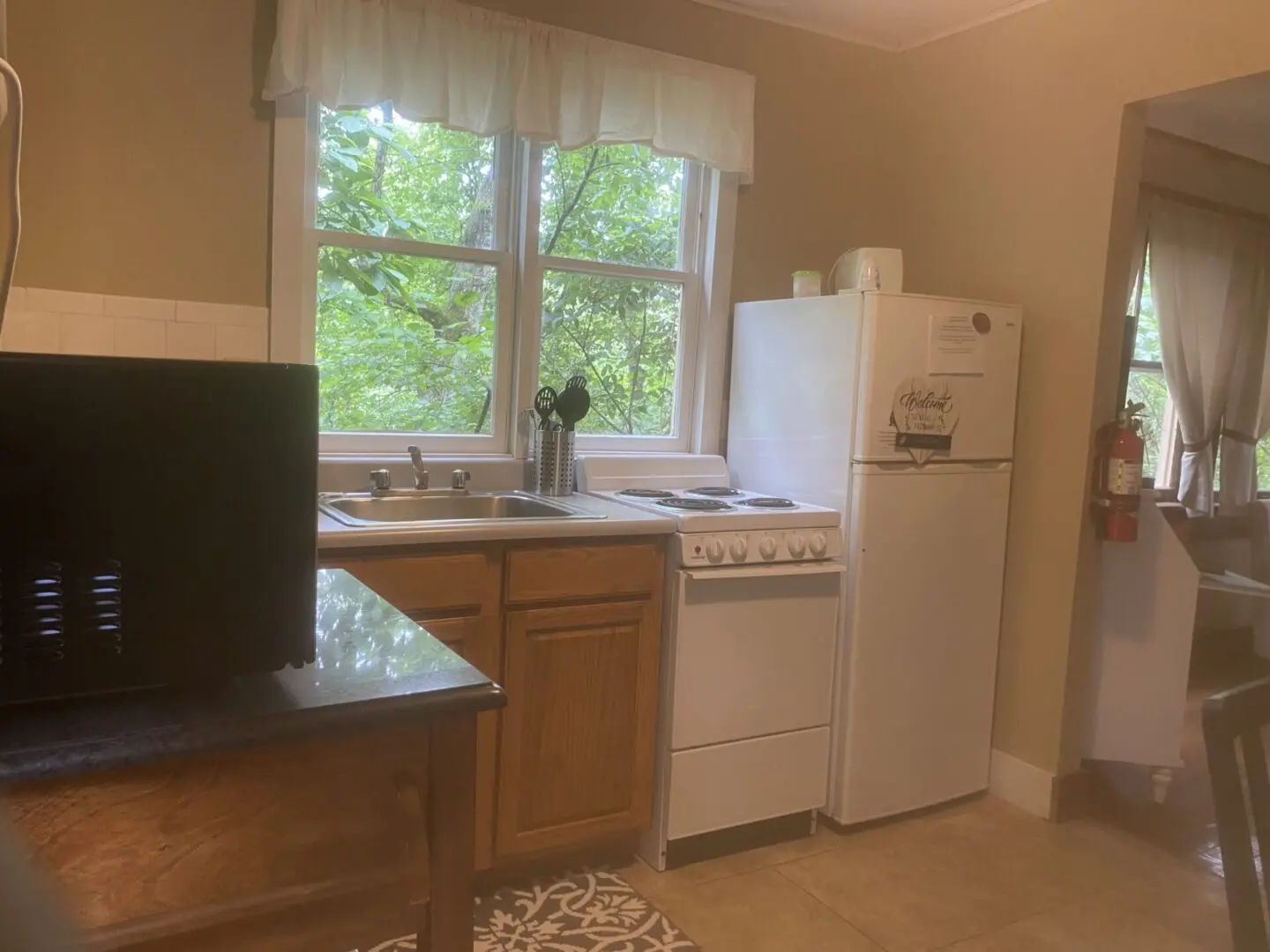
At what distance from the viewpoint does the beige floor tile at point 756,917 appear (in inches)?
86.3

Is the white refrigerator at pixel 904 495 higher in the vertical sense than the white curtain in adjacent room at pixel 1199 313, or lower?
lower

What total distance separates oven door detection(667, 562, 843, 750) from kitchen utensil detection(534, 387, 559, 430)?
69 centimetres

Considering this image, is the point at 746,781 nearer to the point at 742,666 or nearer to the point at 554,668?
the point at 742,666

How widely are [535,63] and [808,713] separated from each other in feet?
6.43

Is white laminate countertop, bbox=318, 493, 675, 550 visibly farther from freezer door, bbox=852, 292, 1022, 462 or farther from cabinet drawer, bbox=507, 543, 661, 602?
freezer door, bbox=852, 292, 1022, 462

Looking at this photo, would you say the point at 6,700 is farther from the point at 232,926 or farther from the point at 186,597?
the point at 232,926

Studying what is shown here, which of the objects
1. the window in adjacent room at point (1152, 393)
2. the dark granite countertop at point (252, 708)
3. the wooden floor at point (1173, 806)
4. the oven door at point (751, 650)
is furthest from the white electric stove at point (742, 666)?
the window in adjacent room at point (1152, 393)

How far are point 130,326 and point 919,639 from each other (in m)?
2.26

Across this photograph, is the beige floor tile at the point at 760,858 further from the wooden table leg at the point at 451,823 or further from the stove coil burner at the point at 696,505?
the wooden table leg at the point at 451,823

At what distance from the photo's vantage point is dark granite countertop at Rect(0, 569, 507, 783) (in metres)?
0.81

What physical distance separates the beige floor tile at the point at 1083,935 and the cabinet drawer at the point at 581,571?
1.12 m

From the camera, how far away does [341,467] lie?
263cm

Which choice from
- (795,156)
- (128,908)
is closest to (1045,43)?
(795,156)

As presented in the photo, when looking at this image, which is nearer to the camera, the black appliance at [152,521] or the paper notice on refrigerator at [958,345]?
the black appliance at [152,521]
